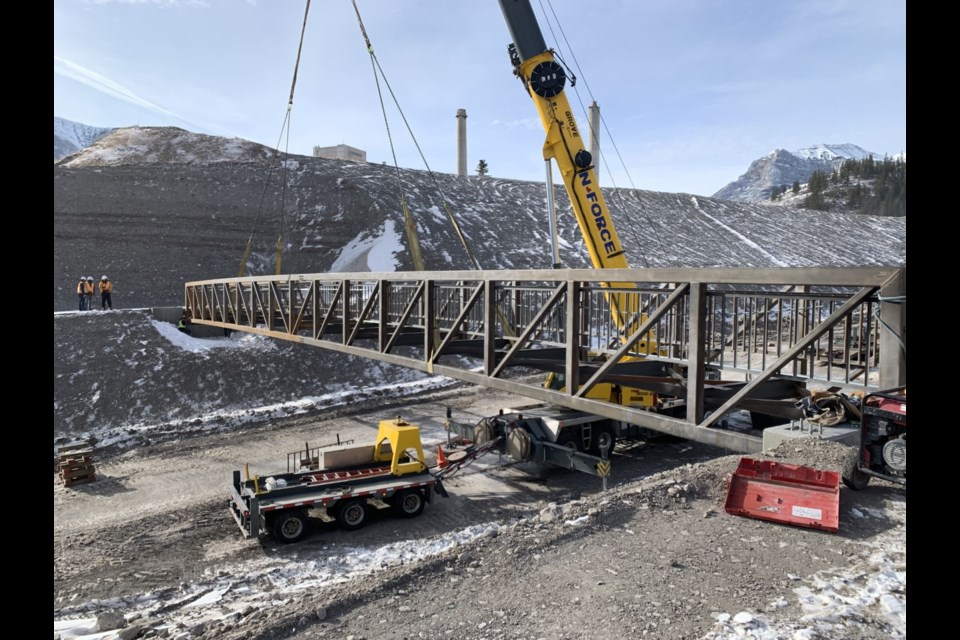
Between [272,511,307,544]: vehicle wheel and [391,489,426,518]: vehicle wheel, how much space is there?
1671 millimetres

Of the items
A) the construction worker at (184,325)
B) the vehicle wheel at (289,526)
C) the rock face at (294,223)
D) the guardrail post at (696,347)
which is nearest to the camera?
the guardrail post at (696,347)

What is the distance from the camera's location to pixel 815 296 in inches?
190

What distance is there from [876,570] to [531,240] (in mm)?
35077

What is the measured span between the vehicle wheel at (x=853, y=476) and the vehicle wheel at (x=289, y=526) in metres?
8.19

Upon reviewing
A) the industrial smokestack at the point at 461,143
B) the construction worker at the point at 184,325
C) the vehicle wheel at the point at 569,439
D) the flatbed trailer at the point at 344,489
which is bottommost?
the flatbed trailer at the point at 344,489

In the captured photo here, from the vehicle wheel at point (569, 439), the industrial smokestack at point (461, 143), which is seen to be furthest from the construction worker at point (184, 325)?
the industrial smokestack at point (461, 143)

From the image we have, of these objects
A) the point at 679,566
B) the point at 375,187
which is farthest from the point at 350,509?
the point at 375,187

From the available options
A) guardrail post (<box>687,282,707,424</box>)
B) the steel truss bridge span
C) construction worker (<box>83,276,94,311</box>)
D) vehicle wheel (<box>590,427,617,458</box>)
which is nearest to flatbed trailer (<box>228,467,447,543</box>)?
the steel truss bridge span

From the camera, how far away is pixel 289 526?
977 centimetres

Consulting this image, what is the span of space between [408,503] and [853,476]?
7.08 meters

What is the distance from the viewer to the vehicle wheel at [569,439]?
1261 cm

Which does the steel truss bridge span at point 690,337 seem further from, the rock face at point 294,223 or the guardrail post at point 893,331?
the rock face at point 294,223

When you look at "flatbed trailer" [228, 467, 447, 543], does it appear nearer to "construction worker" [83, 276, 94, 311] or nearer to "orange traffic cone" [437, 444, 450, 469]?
"orange traffic cone" [437, 444, 450, 469]
